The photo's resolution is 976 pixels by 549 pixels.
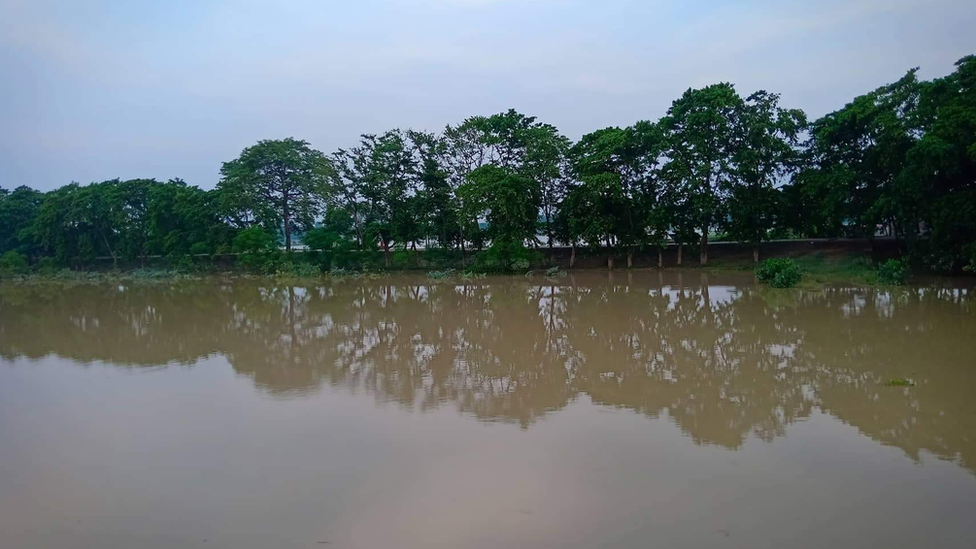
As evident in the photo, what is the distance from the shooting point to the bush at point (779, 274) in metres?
17.6

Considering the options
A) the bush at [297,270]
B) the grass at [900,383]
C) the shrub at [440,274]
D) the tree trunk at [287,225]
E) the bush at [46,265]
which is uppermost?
the tree trunk at [287,225]

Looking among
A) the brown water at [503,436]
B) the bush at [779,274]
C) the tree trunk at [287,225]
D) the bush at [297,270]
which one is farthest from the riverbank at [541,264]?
the brown water at [503,436]

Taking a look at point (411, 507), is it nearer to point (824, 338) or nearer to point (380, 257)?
point (824, 338)

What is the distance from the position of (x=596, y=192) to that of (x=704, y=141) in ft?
14.5

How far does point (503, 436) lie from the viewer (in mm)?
5723

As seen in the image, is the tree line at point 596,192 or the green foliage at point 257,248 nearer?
the tree line at point 596,192

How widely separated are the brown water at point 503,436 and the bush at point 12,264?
2687 cm

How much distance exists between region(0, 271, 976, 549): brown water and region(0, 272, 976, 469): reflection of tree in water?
0.18 ft

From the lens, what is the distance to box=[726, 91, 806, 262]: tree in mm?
22875

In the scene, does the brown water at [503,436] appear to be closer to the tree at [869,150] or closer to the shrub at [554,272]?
the tree at [869,150]

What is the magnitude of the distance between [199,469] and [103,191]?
116 ft

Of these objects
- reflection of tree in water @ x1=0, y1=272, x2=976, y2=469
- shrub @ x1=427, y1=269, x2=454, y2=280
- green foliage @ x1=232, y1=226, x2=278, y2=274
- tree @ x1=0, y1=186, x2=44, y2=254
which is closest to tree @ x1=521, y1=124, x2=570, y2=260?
shrub @ x1=427, y1=269, x2=454, y2=280

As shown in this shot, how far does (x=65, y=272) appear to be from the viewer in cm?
3284

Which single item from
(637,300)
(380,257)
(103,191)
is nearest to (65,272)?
(103,191)
